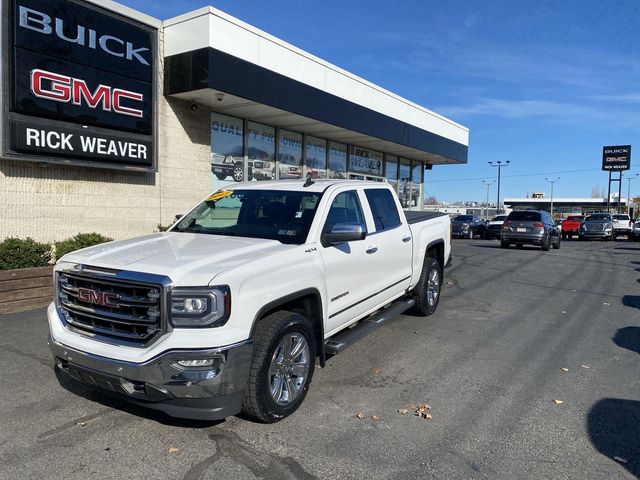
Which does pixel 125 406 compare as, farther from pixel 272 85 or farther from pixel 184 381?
pixel 272 85

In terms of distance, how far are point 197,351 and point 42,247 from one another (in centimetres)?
595

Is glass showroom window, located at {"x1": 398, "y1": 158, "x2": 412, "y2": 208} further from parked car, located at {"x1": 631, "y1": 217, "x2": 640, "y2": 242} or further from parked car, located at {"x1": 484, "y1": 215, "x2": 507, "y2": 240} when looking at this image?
parked car, located at {"x1": 631, "y1": 217, "x2": 640, "y2": 242}

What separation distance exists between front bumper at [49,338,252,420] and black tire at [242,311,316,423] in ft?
0.40

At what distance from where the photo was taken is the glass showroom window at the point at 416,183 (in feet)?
74.2

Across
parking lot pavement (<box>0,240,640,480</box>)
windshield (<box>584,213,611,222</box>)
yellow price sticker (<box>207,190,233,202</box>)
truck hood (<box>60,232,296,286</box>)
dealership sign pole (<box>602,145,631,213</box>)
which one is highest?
dealership sign pole (<box>602,145,631,213</box>)

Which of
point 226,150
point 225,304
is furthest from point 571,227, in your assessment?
point 225,304

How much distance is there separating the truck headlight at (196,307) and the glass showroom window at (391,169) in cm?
1725

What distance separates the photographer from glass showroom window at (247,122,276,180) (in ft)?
44.1

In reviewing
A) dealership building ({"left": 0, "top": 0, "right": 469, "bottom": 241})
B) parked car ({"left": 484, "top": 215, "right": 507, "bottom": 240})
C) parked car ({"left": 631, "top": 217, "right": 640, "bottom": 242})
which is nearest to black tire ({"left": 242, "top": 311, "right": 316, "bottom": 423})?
dealership building ({"left": 0, "top": 0, "right": 469, "bottom": 241})

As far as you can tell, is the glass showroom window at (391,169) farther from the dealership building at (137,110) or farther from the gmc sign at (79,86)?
the gmc sign at (79,86)

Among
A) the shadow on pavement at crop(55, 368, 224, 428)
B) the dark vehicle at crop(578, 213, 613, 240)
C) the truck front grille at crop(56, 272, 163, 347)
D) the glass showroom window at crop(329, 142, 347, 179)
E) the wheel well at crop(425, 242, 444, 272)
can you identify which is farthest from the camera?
the dark vehicle at crop(578, 213, 613, 240)

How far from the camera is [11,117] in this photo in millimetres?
8039

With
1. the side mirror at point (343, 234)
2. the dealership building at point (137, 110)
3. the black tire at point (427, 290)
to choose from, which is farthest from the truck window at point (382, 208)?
the dealership building at point (137, 110)

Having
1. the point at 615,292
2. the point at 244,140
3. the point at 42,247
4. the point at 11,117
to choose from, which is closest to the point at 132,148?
the point at 11,117
